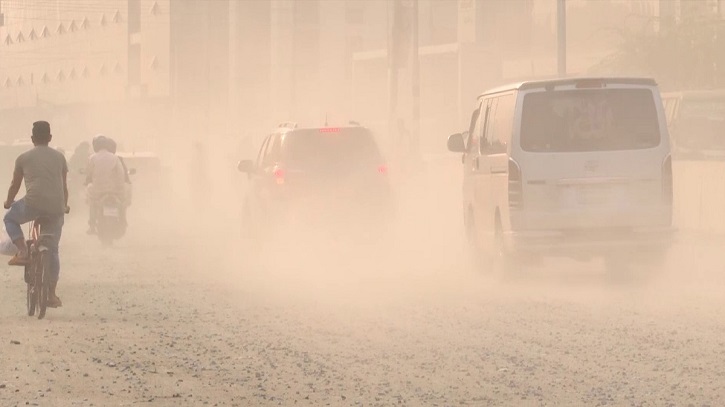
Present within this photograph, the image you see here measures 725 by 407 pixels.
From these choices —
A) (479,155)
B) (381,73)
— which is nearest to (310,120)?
(381,73)

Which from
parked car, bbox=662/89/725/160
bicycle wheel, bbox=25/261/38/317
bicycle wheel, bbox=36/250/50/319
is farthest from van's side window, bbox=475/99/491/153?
parked car, bbox=662/89/725/160

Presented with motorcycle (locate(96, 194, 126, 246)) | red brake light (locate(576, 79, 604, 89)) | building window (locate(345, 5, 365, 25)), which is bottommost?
motorcycle (locate(96, 194, 126, 246))

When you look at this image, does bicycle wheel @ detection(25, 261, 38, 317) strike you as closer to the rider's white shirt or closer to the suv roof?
the suv roof

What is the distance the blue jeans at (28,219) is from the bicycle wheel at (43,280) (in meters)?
0.09

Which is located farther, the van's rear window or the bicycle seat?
the van's rear window

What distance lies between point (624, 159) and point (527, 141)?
3.64 ft

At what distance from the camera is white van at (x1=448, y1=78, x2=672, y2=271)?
58.0ft

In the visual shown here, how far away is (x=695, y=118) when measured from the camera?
50.3 metres

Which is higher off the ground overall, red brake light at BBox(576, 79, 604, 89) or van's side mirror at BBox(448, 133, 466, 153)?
red brake light at BBox(576, 79, 604, 89)

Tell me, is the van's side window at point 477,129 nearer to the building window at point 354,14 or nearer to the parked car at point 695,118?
the parked car at point 695,118

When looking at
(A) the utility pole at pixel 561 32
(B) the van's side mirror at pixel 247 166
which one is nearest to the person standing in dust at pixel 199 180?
(A) the utility pole at pixel 561 32

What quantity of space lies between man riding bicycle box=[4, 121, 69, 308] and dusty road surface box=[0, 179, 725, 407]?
62 cm

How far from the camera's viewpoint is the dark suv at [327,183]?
22406mm

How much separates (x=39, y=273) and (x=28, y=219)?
70cm
